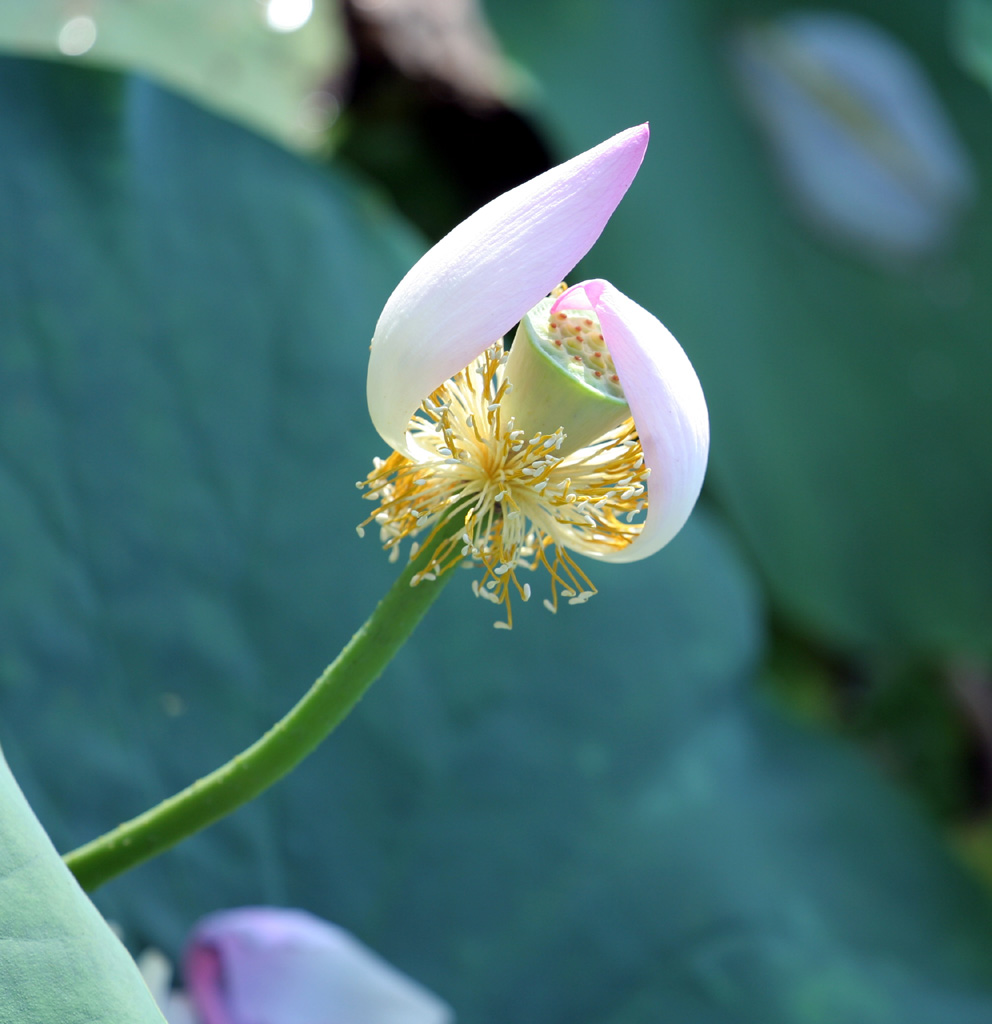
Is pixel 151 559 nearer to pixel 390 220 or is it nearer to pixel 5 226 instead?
pixel 5 226

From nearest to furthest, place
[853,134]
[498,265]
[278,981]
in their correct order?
[498,265] → [278,981] → [853,134]

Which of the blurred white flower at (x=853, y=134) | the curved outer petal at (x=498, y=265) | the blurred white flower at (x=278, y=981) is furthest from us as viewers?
the blurred white flower at (x=853, y=134)

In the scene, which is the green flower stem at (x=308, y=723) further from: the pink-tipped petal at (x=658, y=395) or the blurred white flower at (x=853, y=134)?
the blurred white flower at (x=853, y=134)

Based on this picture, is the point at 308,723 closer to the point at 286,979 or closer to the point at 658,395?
the point at 658,395

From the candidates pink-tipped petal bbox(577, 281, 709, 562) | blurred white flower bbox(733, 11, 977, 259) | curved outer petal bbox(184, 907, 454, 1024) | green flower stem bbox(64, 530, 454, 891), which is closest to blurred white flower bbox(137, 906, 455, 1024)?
curved outer petal bbox(184, 907, 454, 1024)

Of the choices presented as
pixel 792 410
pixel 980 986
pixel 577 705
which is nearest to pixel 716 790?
pixel 577 705

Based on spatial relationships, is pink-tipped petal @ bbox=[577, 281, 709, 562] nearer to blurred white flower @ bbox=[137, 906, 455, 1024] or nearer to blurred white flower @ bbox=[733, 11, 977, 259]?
blurred white flower @ bbox=[137, 906, 455, 1024]

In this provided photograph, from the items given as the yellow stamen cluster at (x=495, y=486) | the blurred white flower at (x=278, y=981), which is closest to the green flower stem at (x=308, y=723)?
the yellow stamen cluster at (x=495, y=486)

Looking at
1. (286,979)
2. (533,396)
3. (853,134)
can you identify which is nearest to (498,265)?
(533,396)

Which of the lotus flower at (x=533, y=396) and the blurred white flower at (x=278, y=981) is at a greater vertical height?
the lotus flower at (x=533, y=396)
